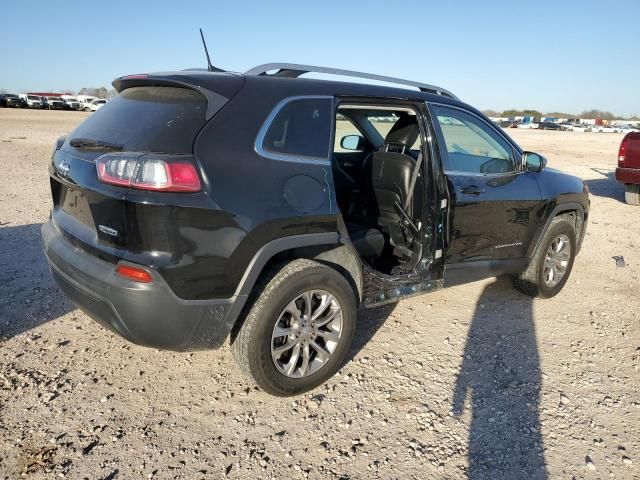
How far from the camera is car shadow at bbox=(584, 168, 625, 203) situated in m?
10.6

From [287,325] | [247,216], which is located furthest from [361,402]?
[247,216]

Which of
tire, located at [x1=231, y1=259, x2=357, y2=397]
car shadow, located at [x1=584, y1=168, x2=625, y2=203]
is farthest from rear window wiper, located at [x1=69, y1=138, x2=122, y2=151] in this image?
car shadow, located at [x1=584, y1=168, x2=625, y2=203]

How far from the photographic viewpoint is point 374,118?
179 inches

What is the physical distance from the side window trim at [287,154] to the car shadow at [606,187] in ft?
30.9

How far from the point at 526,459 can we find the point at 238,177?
6.93 feet

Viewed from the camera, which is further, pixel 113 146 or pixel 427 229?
pixel 427 229

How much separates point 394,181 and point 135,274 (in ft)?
7.56

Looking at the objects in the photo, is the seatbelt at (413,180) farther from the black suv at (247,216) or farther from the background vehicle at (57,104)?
the background vehicle at (57,104)

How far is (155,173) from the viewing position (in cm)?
224

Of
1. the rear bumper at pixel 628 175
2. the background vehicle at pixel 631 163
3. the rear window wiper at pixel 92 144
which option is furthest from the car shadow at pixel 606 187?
the rear window wiper at pixel 92 144

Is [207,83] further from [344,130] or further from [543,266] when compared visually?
[543,266]

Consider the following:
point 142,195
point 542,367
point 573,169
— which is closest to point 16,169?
point 142,195

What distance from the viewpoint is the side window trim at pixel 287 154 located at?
2.55 meters

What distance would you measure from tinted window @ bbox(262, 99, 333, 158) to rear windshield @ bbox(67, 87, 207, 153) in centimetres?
41
